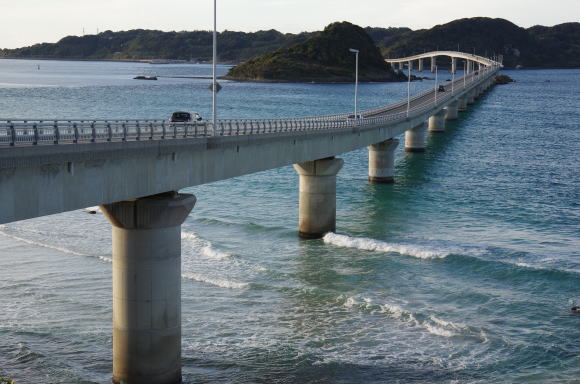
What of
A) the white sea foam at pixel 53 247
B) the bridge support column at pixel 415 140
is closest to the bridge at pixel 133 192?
the white sea foam at pixel 53 247

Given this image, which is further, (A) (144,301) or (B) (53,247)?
(B) (53,247)

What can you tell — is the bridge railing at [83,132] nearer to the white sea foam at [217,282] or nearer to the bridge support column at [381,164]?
the white sea foam at [217,282]

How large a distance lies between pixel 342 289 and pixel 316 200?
1190 centimetres

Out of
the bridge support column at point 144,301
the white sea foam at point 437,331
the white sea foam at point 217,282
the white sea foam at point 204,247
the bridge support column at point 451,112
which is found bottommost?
the white sea foam at point 437,331

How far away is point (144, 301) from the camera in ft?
89.1

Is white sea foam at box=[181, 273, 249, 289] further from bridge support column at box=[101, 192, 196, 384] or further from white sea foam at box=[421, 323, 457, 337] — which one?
bridge support column at box=[101, 192, 196, 384]

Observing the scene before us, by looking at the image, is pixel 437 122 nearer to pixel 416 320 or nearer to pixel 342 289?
pixel 342 289

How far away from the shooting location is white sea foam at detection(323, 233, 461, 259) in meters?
46.3

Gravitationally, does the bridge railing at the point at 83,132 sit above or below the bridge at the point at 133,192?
above

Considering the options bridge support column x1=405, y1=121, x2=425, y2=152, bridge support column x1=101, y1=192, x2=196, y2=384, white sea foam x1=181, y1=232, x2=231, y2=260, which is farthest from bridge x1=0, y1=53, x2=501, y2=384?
bridge support column x1=405, y1=121, x2=425, y2=152

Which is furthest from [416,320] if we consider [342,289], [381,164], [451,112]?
[451,112]

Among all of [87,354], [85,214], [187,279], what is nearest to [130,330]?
[87,354]

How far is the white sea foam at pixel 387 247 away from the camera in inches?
1825

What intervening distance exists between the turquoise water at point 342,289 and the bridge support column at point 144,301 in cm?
144
